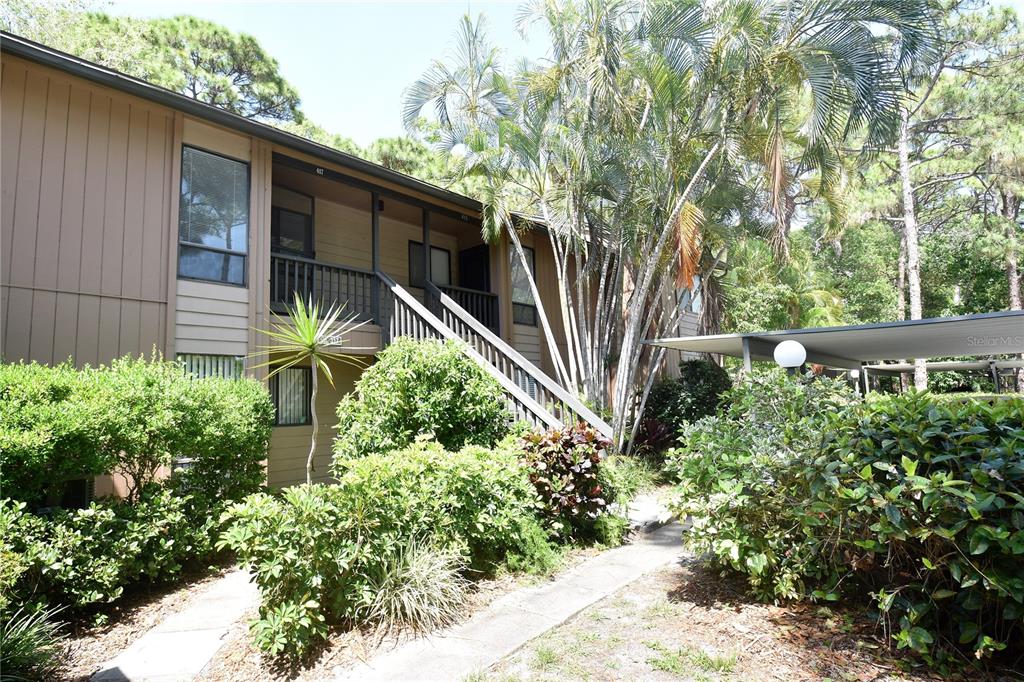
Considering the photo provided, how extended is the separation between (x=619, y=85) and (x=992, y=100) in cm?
1803

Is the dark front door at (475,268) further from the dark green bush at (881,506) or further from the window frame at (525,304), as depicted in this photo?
the dark green bush at (881,506)

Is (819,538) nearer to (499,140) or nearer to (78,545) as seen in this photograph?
(78,545)

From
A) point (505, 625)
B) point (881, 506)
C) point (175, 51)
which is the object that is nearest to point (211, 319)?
point (505, 625)

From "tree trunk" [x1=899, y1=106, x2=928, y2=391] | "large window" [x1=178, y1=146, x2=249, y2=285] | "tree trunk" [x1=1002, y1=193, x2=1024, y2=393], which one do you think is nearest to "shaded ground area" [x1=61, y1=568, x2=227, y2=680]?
"large window" [x1=178, y1=146, x2=249, y2=285]

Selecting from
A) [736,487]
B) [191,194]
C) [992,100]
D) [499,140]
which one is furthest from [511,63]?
[992,100]

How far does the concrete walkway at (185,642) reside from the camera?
365 cm

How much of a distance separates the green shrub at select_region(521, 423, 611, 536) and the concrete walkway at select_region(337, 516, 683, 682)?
0.53 metres

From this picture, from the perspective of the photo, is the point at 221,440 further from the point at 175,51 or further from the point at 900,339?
the point at 175,51

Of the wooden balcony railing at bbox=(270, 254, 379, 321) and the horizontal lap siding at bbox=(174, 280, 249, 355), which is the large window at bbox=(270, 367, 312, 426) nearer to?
the wooden balcony railing at bbox=(270, 254, 379, 321)

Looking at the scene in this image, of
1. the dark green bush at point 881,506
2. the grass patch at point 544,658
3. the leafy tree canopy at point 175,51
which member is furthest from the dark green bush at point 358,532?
the leafy tree canopy at point 175,51

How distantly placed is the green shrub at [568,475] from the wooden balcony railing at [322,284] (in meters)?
4.34

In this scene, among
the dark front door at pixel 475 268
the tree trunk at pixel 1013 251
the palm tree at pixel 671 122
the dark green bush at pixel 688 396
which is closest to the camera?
the palm tree at pixel 671 122

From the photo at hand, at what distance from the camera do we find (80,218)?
6605 millimetres

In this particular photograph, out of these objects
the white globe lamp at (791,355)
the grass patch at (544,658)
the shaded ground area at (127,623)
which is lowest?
the shaded ground area at (127,623)
